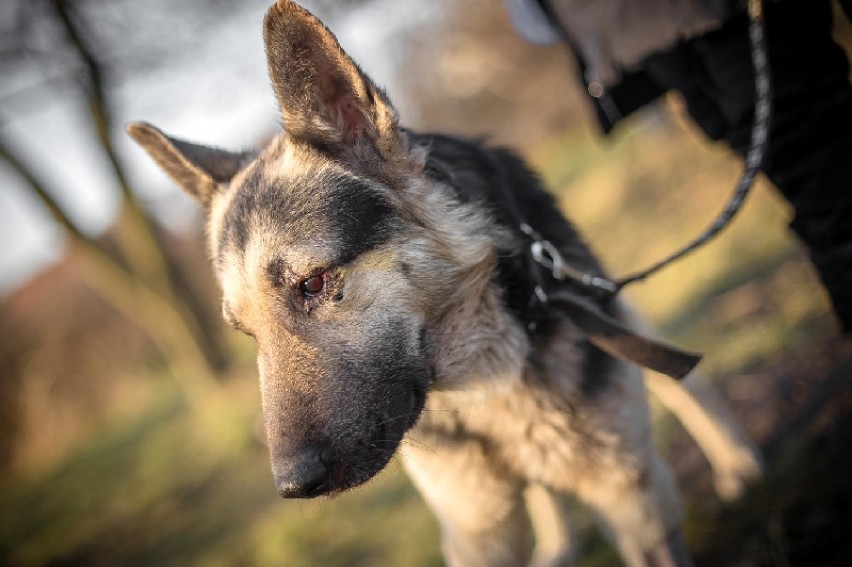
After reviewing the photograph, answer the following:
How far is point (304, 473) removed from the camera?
1.76 meters

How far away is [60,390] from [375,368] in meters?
15.5

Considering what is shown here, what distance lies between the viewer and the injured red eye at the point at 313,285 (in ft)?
6.63

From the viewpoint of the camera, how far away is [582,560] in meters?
3.33

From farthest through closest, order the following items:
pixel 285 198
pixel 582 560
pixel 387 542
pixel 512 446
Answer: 1. pixel 387 542
2. pixel 582 560
3. pixel 512 446
4. pixel 285 198

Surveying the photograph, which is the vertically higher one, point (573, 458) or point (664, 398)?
point (573, 458)

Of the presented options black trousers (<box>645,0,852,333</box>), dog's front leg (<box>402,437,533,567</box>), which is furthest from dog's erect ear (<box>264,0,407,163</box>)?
black trousers (<box>645,0,852,333</box>)

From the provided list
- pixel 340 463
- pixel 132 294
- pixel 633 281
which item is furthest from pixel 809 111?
pixel 132 294

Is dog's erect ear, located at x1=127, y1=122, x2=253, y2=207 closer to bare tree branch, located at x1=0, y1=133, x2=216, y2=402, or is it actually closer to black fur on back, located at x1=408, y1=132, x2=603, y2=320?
black fur on back, located at x1=408, y1=132, x2=603, y2=320

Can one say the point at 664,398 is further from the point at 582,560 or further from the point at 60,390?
the point at 60,390

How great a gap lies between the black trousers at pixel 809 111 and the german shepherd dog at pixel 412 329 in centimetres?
89

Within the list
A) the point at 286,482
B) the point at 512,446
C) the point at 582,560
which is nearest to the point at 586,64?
the point at 512,446

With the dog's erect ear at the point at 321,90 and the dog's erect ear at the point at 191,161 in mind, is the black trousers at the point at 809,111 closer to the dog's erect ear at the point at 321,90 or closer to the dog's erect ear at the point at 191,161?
the dog's erect ear at the point at 321,90

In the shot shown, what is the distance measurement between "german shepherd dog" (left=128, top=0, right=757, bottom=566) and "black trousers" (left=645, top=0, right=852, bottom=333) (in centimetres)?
89

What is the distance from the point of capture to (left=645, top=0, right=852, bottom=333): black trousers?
2330 mm
